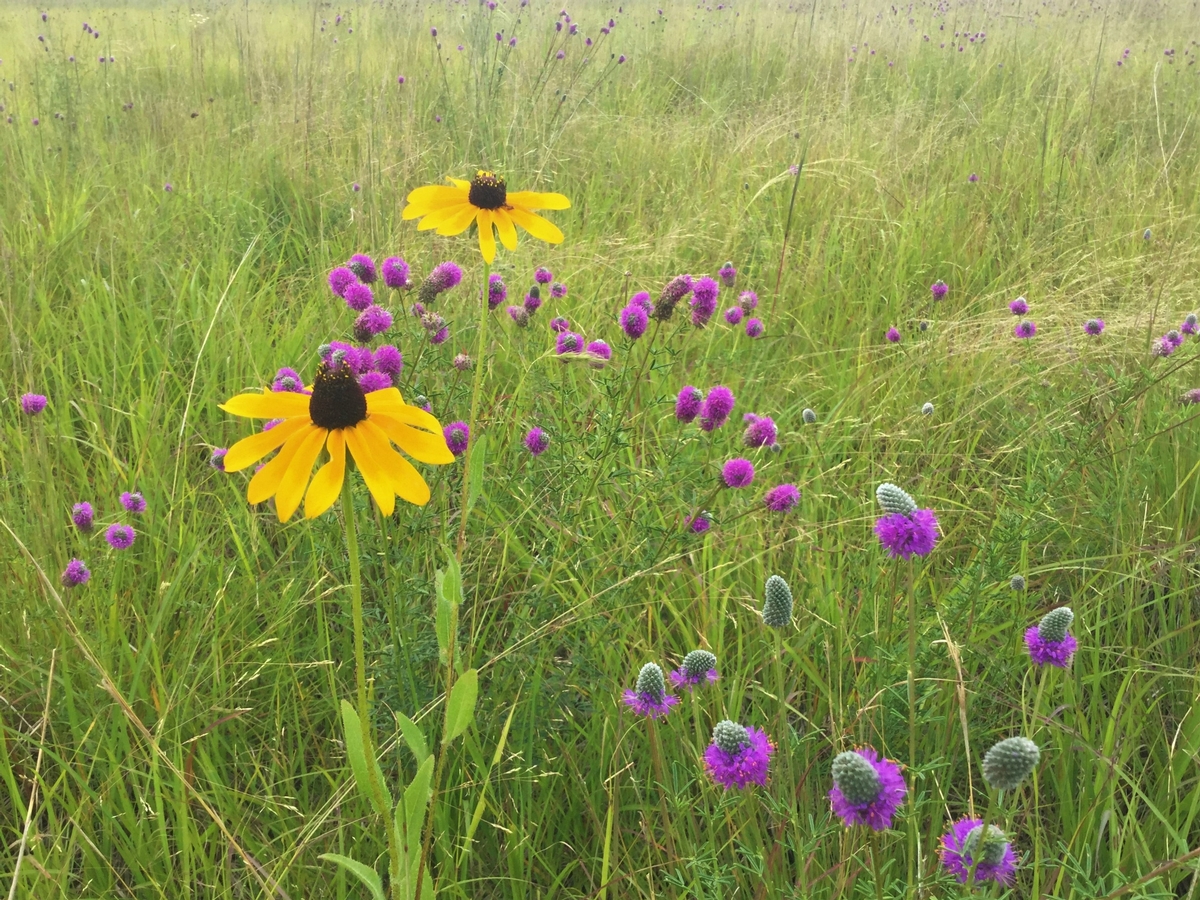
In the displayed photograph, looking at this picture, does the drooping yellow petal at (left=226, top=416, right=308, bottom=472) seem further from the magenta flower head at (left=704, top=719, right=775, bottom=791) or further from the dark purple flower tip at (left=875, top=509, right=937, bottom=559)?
the dark purple flower tip at (left=875, top=509, right=937, bottom=559)

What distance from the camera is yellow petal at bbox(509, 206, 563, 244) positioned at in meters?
1.13

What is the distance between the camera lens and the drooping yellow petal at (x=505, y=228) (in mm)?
1157

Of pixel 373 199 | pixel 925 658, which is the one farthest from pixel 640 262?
pixel 925 658

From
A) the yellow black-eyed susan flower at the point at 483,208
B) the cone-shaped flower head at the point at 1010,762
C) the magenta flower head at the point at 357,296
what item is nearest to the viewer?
the cone-shaped flower head at the point at 1010,762

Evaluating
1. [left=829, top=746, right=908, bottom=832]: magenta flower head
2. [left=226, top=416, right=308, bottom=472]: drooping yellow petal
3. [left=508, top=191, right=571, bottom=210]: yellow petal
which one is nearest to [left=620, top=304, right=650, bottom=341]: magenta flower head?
[left=508, top=191, right=571, bottom=210]: yellow petal

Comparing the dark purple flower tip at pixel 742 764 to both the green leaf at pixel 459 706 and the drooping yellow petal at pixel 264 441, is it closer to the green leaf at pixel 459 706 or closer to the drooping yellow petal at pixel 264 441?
the green leaf at pixel 459 706

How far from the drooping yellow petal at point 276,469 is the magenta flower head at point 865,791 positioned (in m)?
0.55

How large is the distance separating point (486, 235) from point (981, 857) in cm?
91

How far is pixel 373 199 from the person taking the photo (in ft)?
9.00

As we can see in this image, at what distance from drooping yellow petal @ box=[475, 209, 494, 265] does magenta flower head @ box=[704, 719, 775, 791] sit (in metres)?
0.62

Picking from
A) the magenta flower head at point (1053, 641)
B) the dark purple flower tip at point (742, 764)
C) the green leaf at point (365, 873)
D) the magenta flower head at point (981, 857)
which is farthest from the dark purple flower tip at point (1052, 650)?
the green leaf at point (365, 873)

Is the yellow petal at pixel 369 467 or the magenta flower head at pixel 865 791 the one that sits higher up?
the yellow petal at pixel 369 467

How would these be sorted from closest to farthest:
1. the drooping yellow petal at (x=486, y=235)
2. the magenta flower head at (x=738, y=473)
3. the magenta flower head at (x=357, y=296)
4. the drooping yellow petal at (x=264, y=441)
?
the drooping yellow petal at (x=264, y=441) → the drooping yellow petal at (x=486, y=235) → the magenta flower head at (x=738, y=473) → the magenta flower head at (x=357, y=296)

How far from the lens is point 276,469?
75 centimetres
